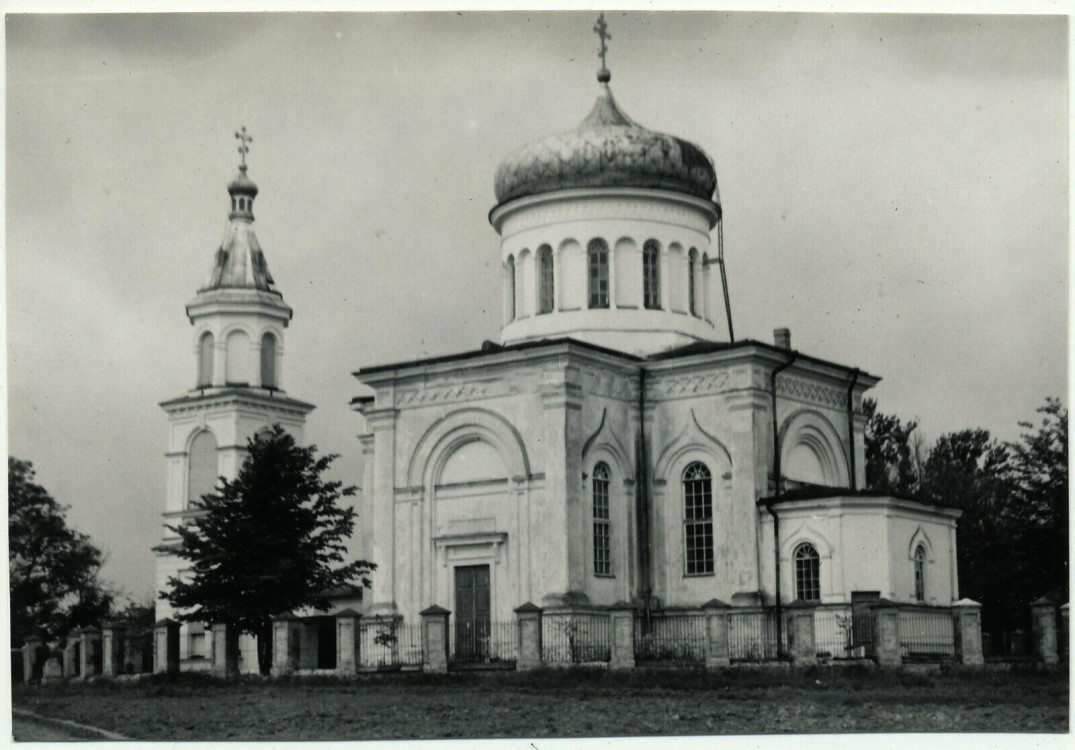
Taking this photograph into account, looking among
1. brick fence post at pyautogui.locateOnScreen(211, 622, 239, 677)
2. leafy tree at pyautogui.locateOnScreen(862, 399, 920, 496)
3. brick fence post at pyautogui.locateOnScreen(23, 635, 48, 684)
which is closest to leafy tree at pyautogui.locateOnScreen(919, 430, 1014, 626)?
leafy tree at pyautogui.locateOnScreen(862, 399, 920, 496)

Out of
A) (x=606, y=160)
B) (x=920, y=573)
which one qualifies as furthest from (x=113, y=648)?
(x=920, y=573)

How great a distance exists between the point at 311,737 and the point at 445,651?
762cm

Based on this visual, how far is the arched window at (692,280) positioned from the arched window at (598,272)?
187 cm

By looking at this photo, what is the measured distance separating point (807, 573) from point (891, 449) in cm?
2102

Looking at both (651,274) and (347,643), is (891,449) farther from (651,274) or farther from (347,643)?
(347,643)

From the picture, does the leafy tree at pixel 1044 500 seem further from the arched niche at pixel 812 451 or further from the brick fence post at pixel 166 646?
the brick fence post at pixel 166 646

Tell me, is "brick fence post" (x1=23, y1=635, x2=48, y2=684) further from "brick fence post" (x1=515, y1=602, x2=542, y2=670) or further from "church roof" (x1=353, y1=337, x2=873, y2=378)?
"brick fence post" (x1=515, y1=602, x2=542, y2=670)

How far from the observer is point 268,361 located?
176 ft

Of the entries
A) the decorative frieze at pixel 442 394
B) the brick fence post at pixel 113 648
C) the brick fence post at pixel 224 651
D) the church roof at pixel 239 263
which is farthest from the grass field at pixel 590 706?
the church roof at pixel 239 263

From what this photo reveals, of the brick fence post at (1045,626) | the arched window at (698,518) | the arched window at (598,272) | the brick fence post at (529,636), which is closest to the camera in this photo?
the brick fence post at (1045,626)

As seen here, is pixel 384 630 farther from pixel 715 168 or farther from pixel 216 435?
pixel 216 435

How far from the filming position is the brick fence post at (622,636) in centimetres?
2920

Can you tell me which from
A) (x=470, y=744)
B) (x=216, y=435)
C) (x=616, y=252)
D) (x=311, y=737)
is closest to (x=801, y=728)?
(x=470, y=744)

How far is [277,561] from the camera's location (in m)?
32.9
